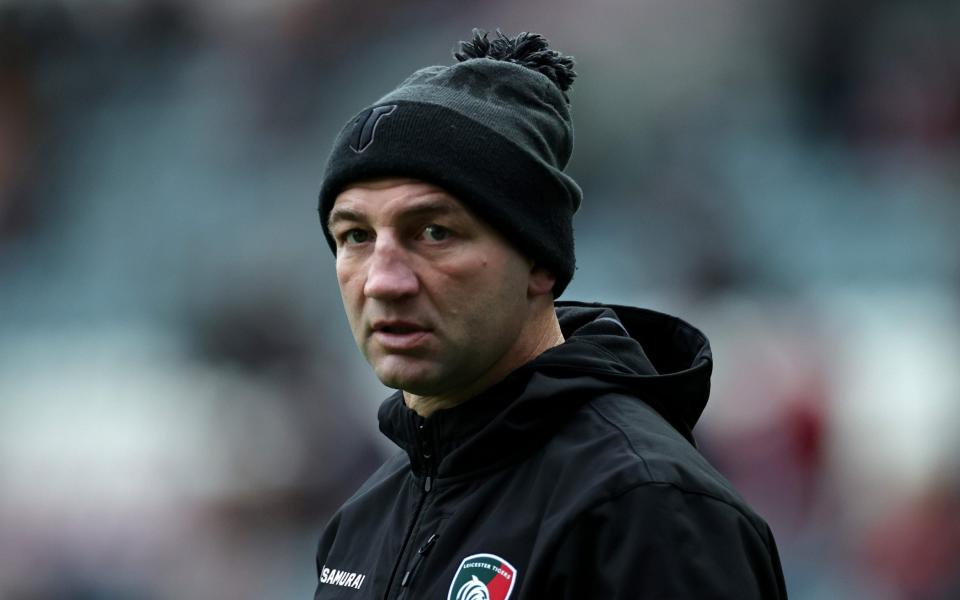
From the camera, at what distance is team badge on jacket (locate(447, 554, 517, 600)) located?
1769 mm

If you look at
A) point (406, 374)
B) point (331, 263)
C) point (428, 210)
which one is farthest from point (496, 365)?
point (331, 263)

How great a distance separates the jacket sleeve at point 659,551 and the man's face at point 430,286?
0.35 metres

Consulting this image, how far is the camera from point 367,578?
6.77ft

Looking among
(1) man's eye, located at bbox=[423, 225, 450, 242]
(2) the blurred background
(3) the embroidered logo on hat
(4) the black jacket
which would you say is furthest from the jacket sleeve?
(2) the blurred background

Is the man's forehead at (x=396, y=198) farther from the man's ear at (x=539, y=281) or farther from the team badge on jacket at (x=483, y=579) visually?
the team badge on jacket at (x=483, y=579)

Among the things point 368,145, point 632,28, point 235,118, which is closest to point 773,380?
point 632,28

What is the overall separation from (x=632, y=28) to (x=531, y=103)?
4.28 metres

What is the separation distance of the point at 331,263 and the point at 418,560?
4520 mm

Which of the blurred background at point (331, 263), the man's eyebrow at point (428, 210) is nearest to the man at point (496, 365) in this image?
the man's eyebrow at point (428, 210)

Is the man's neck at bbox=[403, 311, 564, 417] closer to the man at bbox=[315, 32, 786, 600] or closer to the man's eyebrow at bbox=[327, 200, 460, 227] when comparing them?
the man at bbox=[315, 32, 786, 600]

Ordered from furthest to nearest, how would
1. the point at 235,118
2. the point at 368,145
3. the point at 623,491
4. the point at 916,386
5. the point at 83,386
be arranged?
the point at 235,118
the point at 83,386
the point at 916,386
the point at 368,145
the point at 623,491

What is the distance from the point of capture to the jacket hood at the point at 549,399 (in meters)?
1.91

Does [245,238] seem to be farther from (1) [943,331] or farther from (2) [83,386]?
(1) [943,331]

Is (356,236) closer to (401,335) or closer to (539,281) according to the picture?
(401,335)
